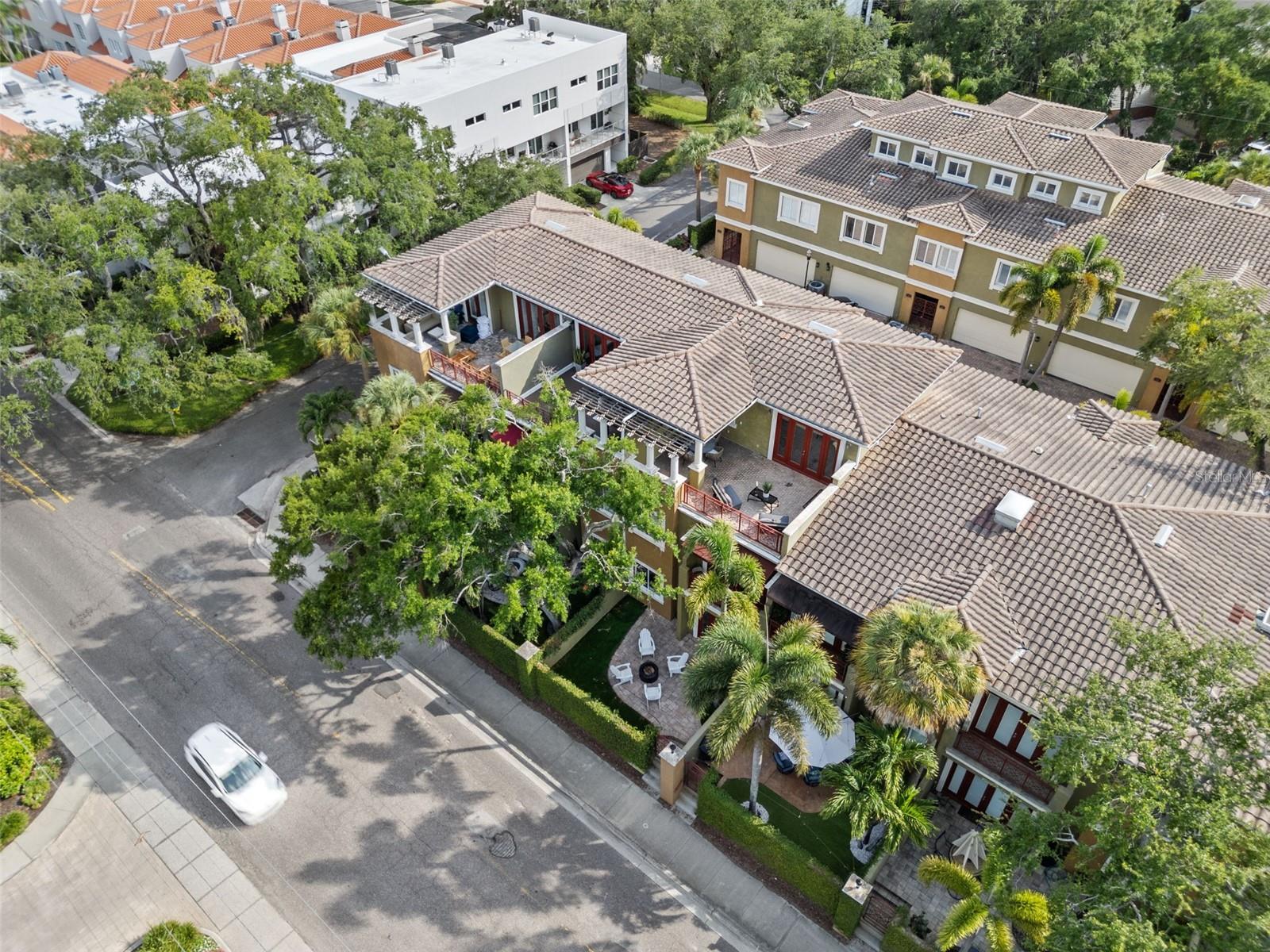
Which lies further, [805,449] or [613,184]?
[613,184]

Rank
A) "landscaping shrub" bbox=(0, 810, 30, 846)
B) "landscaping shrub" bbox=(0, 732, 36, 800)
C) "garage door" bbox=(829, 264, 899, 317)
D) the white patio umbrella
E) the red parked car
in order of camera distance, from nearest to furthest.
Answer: the white patio umbrella
"landscaping shrub" bbox=(0, 810, 30, 846)
"landscaping shrub" bbox=(0, 732, 36, 800)
"garage door" bbox=(829, 264, 899, 317)
the red parked car

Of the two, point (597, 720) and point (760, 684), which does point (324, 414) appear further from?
point (760, 684)

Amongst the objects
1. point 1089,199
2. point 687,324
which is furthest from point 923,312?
point 687,324

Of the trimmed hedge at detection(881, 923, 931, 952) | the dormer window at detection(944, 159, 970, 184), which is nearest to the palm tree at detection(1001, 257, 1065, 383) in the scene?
the dormer window at detection(944, 159, 970, 184)

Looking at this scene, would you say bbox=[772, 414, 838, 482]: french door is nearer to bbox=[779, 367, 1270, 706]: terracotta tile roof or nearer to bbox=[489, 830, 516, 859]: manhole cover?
bbox=[779, 367, 1270, 706]: terracotta tile roof

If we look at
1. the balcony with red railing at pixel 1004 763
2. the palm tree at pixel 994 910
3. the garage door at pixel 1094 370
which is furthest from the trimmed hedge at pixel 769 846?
the garage door at pixel 1094 370

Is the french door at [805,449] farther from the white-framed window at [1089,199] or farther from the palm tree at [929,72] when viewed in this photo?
the palm tree at [929,72]
